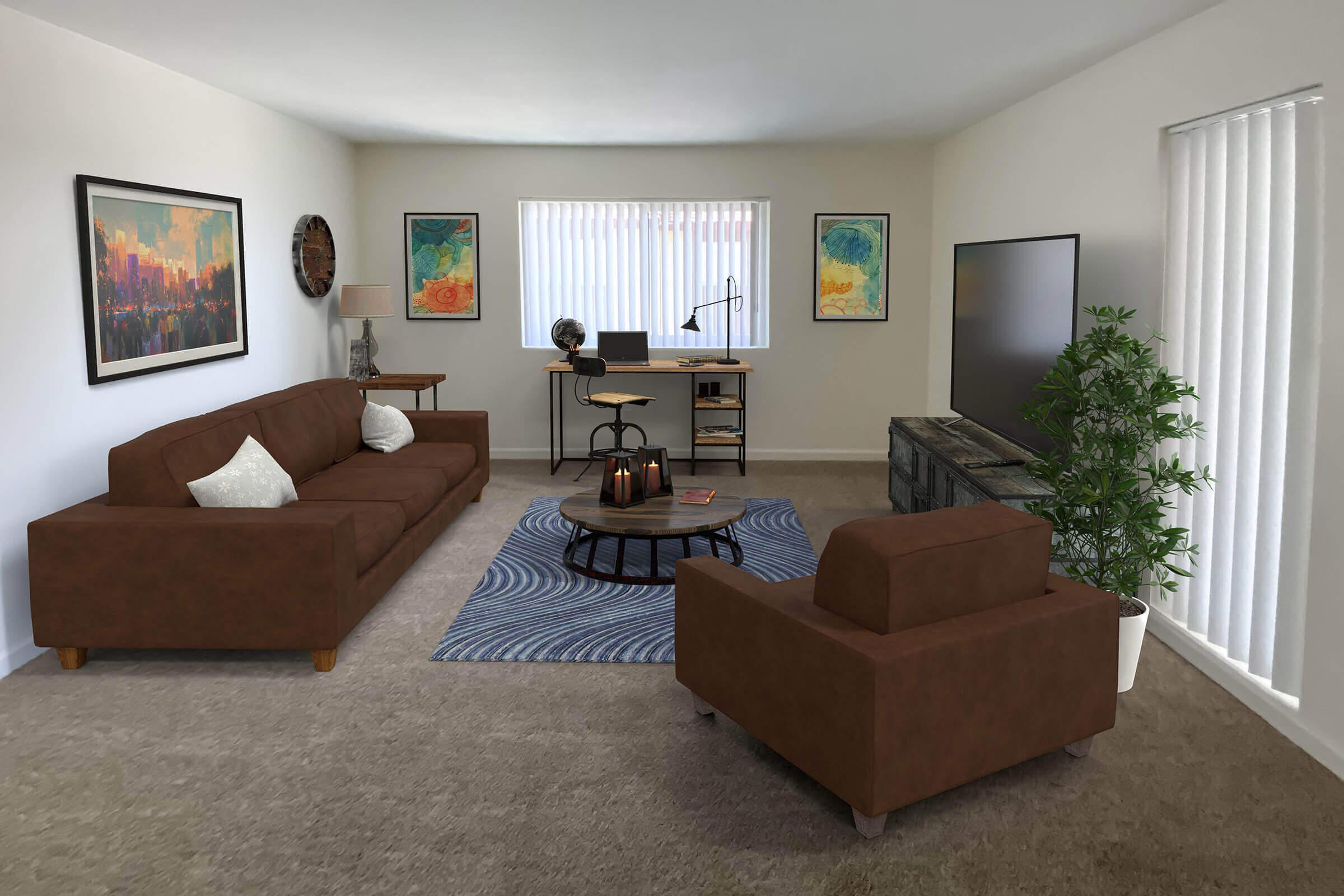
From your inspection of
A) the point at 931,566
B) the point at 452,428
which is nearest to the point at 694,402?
the point at 452,428

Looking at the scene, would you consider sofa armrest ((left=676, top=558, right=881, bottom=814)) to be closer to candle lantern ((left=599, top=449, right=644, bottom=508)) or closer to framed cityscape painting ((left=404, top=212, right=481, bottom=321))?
candle lantern ((left=599, top=449, right=644, bottom=508))

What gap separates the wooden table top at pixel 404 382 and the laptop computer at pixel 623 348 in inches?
50.1

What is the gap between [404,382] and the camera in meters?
7.00

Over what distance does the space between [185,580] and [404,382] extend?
3464mm

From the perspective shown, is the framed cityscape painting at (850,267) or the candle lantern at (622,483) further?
the framed cityscape painting at (850,267)

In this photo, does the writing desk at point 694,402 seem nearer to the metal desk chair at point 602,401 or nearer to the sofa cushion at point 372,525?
the metal desk chair at point 602,401

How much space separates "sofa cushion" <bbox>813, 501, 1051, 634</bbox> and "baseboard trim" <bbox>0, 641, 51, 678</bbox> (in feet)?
10.2

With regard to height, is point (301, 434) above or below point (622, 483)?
above

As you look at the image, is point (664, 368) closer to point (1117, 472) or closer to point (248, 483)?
point (248, 483)

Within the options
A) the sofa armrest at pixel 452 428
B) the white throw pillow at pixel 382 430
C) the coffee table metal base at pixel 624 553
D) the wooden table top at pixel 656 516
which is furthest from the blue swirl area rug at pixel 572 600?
the white throw pillow at pixel 382 430

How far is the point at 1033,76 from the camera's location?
504 cm

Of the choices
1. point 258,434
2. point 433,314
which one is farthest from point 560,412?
point 258,434

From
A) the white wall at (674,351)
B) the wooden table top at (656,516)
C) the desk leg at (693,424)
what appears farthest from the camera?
the white wall at (674,351)

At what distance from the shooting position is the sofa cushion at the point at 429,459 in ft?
18.6
